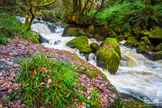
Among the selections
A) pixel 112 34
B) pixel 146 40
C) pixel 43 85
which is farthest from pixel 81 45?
pixel 146 40

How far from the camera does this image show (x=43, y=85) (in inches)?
79.0

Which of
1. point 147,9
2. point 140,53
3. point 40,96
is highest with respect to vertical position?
point 147,9

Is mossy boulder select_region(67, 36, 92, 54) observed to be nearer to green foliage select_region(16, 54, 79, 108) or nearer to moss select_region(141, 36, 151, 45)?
green foliage select_region(16, 54, 79, 108)

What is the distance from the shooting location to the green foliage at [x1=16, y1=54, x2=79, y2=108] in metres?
1.84

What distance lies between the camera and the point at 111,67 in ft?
19.7

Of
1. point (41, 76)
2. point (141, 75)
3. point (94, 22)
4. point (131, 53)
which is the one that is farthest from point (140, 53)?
point (41, 76)

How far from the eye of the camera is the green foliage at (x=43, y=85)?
1.84 m

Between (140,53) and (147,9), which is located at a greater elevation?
(147,9)

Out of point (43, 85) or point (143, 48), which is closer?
point (43, 85)

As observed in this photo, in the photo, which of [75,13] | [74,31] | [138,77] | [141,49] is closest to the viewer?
[138,77]

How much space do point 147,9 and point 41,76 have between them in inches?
538

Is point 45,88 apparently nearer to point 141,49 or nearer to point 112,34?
point 141,49

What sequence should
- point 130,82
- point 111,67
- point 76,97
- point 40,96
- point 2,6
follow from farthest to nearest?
point 2,6 → point 111,67 → point 130,82 → point 76,97 → point 40,96

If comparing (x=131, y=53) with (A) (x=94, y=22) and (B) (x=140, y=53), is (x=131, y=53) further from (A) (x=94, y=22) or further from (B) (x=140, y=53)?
(A) (x=94, y=22)
